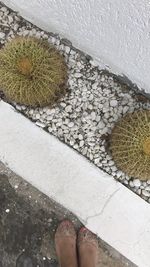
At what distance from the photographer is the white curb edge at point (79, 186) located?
7.76 feet

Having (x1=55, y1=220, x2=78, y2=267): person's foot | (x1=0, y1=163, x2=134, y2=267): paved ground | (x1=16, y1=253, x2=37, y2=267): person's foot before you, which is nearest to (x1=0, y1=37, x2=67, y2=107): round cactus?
(x1=0, y1=163, x2=134, y2=267): paved ground

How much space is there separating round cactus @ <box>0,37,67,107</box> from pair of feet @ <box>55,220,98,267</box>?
0.71 metres

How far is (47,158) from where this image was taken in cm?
240

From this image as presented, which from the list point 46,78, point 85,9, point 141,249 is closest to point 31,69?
point 46,78

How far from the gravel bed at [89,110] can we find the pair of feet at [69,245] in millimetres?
355

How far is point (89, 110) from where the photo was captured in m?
2.38

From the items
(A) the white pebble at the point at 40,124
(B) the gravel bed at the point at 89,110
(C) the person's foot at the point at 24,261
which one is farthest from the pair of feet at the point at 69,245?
(A) the white pebble at the point at 40,124

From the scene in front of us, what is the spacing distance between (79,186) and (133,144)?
1.74 feet

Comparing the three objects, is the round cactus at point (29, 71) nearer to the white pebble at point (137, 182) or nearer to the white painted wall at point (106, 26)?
the white painted wall at point (106, 26)

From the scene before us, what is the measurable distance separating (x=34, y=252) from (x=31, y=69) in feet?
3.40

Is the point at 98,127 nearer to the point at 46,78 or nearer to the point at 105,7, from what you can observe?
the point at 46,78

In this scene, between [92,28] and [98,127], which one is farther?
[98,127]

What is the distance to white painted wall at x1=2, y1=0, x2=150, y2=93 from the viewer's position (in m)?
1.84

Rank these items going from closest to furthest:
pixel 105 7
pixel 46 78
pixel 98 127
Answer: pixel 105 7
pixel 46 78
pixel 98 127
